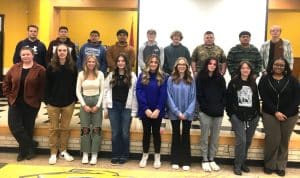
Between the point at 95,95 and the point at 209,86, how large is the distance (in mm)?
1436

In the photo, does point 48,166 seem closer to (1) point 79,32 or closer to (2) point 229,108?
(2) point 229,108

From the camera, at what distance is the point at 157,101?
188 inches

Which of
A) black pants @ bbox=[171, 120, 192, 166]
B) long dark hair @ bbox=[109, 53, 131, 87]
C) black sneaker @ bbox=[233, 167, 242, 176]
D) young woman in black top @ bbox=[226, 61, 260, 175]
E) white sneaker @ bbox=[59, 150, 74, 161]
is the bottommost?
black sneaker @ bbox=[233, 167, 242, 176]

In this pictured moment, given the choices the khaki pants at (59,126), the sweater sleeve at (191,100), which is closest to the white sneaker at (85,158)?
the khaki pants at (59,126)

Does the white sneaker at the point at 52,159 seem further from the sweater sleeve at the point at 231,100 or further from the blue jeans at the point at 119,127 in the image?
the sweater sleeve at the point at 231,100

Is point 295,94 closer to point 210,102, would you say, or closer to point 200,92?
point 210,102

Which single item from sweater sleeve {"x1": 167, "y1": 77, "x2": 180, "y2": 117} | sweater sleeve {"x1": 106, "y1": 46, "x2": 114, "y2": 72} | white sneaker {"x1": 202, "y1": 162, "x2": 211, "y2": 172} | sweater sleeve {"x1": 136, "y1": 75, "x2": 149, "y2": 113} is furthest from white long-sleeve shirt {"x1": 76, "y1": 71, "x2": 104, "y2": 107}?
white sneaker {"x1": 202, "y1": 162, "x2": 211, "y2": 172}

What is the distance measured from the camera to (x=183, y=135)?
16.0 feet

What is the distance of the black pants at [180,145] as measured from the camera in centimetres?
486

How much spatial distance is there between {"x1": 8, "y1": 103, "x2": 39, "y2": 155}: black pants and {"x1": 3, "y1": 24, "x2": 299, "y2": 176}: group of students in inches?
0.5

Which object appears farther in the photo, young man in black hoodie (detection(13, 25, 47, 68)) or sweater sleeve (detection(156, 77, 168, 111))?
young man in black hoodie (detection(13, 25, 47, 68))

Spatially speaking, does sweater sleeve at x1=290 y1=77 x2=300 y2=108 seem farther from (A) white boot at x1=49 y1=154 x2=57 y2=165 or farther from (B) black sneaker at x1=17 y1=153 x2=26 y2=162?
(B) black sneaker at x1=17 y1=153 x2=26 y2=162

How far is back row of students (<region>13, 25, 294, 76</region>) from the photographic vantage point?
17.9ft

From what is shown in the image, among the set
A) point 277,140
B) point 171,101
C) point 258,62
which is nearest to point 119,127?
point 171,101
